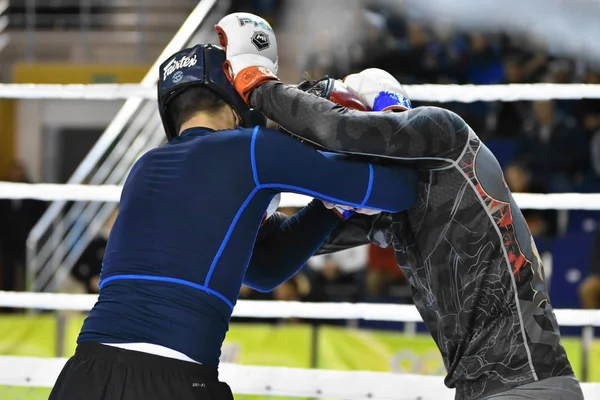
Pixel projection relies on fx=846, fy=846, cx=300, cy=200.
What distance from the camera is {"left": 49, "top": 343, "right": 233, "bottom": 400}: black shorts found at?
6.17ft

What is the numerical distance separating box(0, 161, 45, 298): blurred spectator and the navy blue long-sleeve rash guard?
645 cm

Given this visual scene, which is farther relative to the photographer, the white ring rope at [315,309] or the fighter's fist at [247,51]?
the white ring rope at [315,309]

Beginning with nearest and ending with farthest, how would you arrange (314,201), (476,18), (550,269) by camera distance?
(314,201), (550,269), (476,18)

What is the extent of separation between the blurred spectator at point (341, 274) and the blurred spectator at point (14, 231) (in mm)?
3116

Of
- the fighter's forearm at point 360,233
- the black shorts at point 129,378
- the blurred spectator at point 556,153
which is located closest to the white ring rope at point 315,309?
the fighter's forearm at point 360,233

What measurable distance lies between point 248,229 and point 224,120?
33 centimetres

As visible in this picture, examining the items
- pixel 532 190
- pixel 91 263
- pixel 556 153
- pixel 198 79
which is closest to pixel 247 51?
pixel 198 79

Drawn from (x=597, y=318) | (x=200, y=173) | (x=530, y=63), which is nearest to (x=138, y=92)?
(x=200, y=173)

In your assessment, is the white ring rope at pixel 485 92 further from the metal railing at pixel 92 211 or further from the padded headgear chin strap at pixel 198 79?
the metal railing at pixel 92 211

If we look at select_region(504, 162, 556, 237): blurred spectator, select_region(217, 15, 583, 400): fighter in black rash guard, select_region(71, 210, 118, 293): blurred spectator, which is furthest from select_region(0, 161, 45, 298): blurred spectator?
select_region(217, 15, 583, 400): fighter in black rash guard

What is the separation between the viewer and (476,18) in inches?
301

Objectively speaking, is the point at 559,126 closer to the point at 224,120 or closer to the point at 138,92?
the point at 138,92

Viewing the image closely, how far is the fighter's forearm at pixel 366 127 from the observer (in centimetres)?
204

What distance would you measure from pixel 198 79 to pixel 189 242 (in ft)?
1.46
